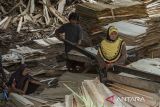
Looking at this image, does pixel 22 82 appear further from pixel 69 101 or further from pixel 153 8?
pixel 153 8

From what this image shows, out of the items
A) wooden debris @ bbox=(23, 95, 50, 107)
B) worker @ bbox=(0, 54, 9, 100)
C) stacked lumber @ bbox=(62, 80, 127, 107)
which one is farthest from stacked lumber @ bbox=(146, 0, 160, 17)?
stacked lumber @ bbox=(62, 80, 127, 107)

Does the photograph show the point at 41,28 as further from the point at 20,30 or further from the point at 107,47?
the point at 107,47

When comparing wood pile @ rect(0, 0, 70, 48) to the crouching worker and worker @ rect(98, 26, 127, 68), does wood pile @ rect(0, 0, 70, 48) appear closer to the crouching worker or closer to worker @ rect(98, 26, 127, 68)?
the crouching worker

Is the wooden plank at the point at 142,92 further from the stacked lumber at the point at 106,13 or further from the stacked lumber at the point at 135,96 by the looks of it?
the stacked lumber at the point at 106,13

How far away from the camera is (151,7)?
14.6 metres

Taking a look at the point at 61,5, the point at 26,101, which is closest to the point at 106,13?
the point at 26,101

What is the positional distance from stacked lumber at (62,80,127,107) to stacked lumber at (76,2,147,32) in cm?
518

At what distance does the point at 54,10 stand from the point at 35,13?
729 millimetres

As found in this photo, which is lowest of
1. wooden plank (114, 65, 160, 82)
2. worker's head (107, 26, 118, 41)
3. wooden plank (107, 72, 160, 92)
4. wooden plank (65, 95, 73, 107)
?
wooden plank (65, 95, 73, 107)

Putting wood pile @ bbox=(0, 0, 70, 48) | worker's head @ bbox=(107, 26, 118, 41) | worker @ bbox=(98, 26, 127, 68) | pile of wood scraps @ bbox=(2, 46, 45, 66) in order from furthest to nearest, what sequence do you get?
1. wood pile @ bbox=(0, 0, 70, 48)
2. pile of wood scraps @ bbox=(2, 46, 45, 66)
3. worker @ bbox=(98, 26, 127, 68)
4. worker's head @ bbox=(107, 26, 118, 41)

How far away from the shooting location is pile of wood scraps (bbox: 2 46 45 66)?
1477 cm

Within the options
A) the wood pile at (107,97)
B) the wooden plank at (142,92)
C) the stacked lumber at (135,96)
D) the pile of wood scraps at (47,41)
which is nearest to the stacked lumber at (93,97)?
the wood pile at (107,97)

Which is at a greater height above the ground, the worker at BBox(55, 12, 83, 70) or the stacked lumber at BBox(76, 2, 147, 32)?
the stacked lumber at BBox(76, 2, 147, 32)

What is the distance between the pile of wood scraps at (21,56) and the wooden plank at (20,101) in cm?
369
